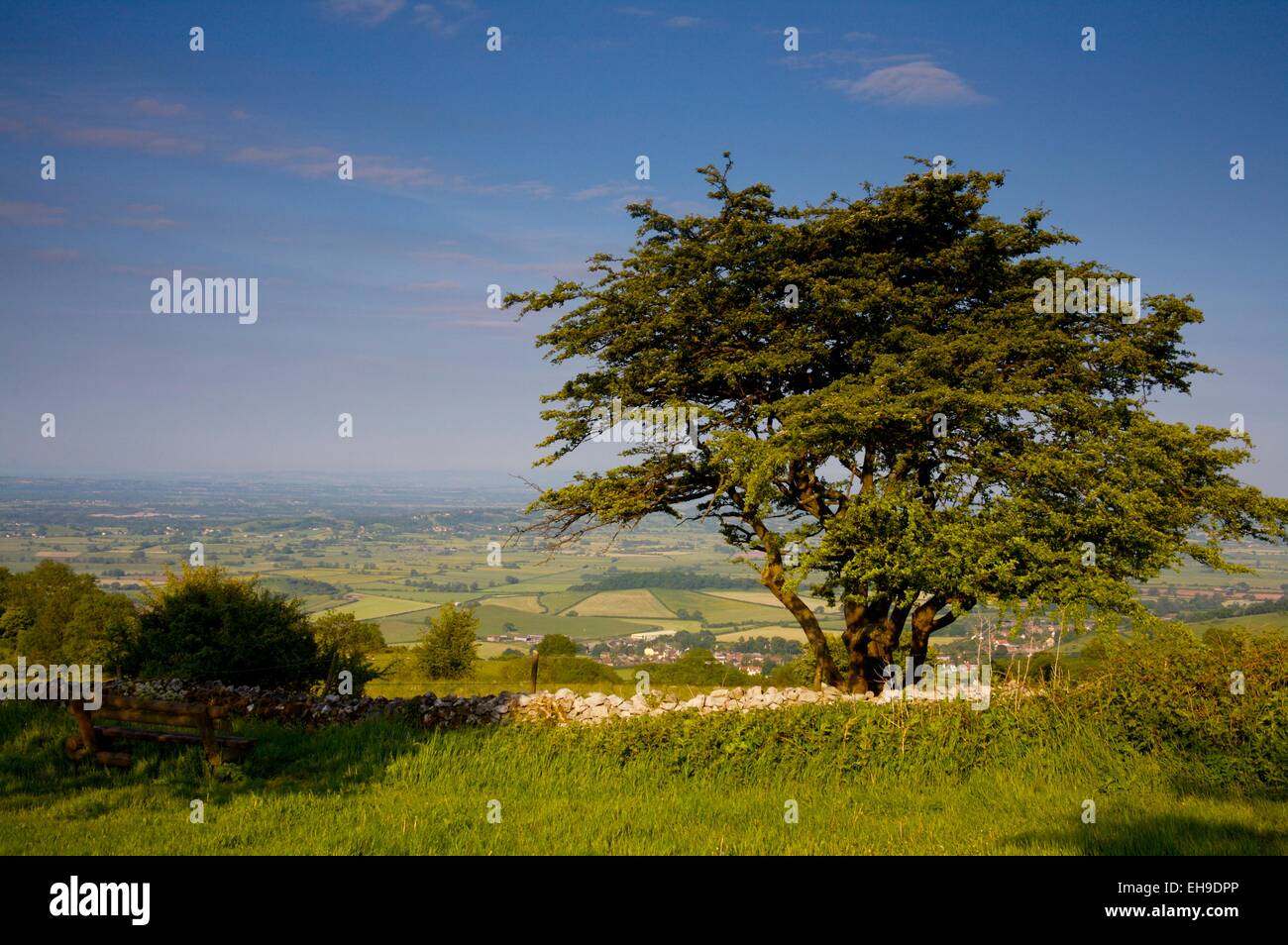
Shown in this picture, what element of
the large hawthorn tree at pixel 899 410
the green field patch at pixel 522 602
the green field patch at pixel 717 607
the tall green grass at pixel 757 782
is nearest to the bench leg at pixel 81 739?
the tall green grass at pixel 757 782

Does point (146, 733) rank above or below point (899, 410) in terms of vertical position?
below

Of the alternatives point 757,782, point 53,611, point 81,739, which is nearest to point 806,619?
point 757,782

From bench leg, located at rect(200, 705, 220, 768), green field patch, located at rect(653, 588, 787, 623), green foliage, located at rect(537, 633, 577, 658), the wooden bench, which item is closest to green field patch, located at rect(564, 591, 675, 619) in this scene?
green field patch, located at rect(653, 588, 787, 623)

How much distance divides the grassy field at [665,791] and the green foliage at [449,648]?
1279 inches

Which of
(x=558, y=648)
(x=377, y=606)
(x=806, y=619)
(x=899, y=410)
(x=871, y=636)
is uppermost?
(x=899, y=410)

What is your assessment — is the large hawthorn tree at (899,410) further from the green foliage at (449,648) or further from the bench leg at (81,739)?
the green foliage at (449,648)

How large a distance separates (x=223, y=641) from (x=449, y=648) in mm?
20928

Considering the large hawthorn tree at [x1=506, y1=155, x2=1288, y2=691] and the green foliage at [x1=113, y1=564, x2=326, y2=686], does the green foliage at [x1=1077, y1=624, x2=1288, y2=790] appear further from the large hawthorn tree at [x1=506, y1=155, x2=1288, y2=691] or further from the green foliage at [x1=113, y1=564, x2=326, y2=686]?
the green foliage at [x1=113, y1=564, x2=326, y2=686]

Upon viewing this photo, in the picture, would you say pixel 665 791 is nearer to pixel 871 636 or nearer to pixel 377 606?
pixel 871 636

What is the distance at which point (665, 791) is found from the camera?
9.71 meters

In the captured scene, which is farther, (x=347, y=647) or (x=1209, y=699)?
(x=347, y=647)

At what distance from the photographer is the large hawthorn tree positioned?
15.6 metres
